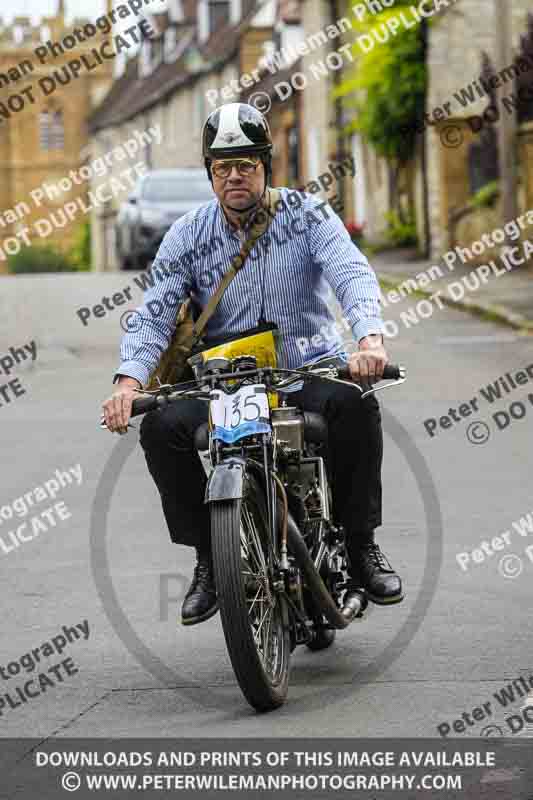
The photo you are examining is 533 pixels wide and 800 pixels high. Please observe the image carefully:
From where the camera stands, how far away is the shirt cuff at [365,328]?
5727 millimetres

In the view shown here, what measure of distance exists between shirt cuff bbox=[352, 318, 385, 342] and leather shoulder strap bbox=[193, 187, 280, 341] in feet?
1.52

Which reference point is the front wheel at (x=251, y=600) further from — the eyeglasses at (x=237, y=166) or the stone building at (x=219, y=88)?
the stone building at (x=219, y=88)

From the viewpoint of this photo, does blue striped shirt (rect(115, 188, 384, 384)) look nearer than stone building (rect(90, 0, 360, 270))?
Yes

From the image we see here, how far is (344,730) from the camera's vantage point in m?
5.16

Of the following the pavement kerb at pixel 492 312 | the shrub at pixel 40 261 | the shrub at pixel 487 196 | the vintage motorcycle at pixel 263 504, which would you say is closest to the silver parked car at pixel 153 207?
the shrub at pixel 487 196

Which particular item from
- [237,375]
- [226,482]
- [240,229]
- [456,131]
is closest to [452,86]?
[456,131]

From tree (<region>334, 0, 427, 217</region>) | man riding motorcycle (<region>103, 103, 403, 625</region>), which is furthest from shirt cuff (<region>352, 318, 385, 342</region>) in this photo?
tree (<region>334, 0, 427, 217</region>)

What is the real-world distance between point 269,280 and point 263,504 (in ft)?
2.84

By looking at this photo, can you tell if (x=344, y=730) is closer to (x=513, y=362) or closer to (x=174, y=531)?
(x=174, y=531)

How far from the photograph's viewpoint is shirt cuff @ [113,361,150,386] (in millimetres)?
5855

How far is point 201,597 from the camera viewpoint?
606cm

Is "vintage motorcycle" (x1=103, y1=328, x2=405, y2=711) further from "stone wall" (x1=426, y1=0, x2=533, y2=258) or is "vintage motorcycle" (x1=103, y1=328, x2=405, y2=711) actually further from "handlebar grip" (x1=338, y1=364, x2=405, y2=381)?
"stone wall" (x1=426, y1=0, x2=533, y2=258)

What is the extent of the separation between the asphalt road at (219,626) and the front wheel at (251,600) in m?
0.12

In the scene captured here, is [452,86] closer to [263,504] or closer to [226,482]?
[263,504]
